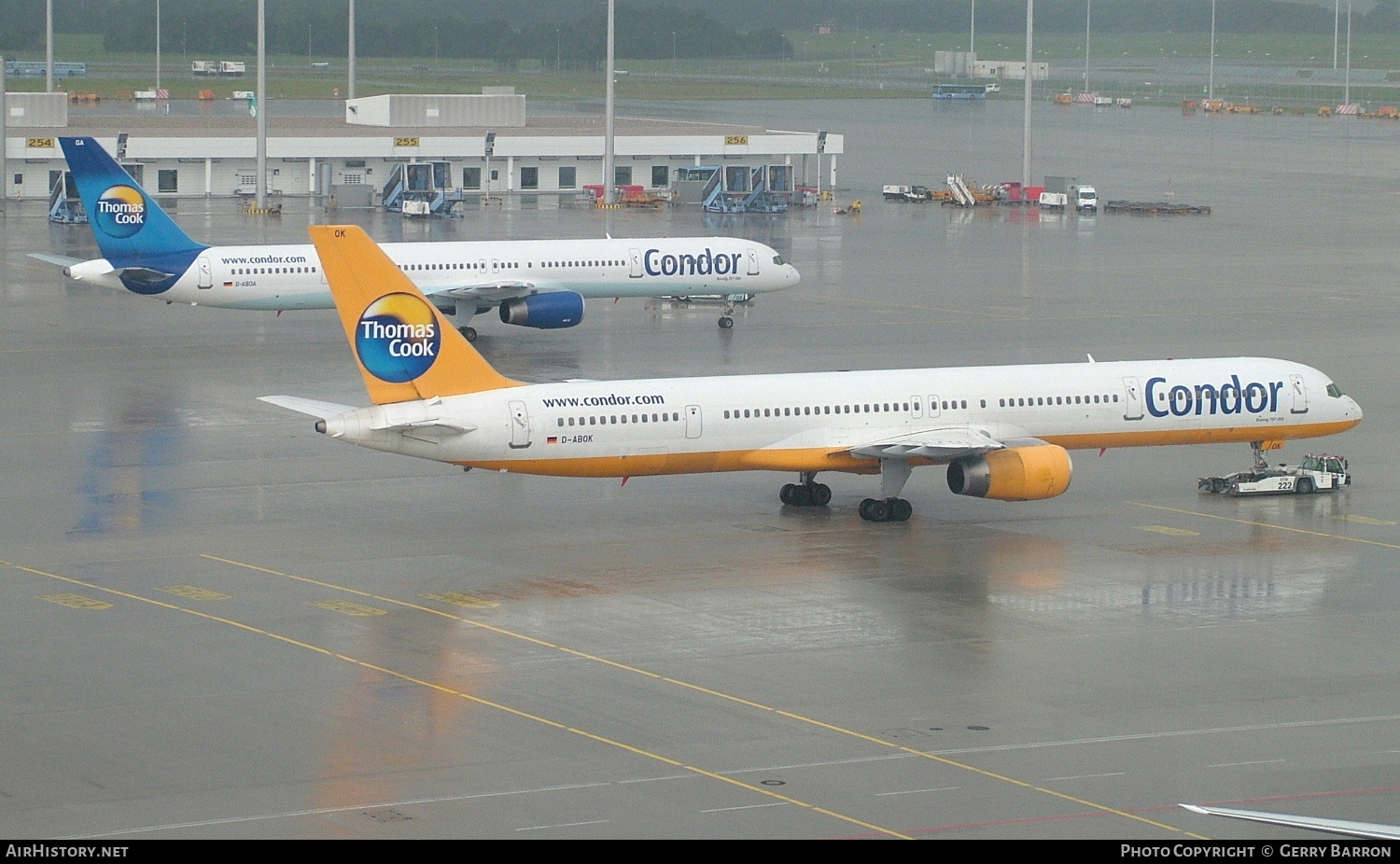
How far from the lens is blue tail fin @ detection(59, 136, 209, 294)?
3167 inches

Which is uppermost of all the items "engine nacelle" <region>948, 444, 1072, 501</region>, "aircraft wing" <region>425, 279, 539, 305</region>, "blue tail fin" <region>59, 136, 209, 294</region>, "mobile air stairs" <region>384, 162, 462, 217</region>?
"mobile air stairs" <region>384, 162, 462, 217</region>

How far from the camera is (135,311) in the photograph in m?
90.8

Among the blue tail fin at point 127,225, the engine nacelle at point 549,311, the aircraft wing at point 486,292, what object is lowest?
the engine nacelle at point 549,311

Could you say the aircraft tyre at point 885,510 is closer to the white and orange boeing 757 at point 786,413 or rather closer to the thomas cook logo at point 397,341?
the white and orange boeing 757 at point 786,413

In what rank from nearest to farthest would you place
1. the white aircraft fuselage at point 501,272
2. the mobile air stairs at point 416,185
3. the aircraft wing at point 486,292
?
the white aircraft fuselage at point 501,272 → the aircraft wing at point 486,292 → the mobile air stairs at point 416,185

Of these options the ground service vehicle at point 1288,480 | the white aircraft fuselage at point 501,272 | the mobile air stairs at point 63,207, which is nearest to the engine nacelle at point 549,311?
the white aircraft fuselage at point 501,272

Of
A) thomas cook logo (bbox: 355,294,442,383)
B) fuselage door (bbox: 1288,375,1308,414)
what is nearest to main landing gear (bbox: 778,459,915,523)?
thomas cook logo (bbox: 355,294,442,383)

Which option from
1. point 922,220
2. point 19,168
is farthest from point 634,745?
point 19,168

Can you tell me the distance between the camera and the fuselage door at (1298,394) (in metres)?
54.5

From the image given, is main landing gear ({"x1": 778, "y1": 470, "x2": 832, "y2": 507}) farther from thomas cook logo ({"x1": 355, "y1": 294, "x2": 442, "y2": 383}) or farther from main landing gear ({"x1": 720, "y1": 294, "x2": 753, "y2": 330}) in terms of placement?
main landing gear ({"x1": 720, "y1": 294, "x2": 753, "y2": 330})

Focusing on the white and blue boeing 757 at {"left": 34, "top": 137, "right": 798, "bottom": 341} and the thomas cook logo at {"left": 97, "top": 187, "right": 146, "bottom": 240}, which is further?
the white and blue boeing 757 at {"left": 34, "top": 137, "right": 798, "bottom": 341}

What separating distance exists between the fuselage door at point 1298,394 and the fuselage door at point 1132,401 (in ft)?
14.9

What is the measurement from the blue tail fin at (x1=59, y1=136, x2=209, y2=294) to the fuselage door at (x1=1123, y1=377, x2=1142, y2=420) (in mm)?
41786
